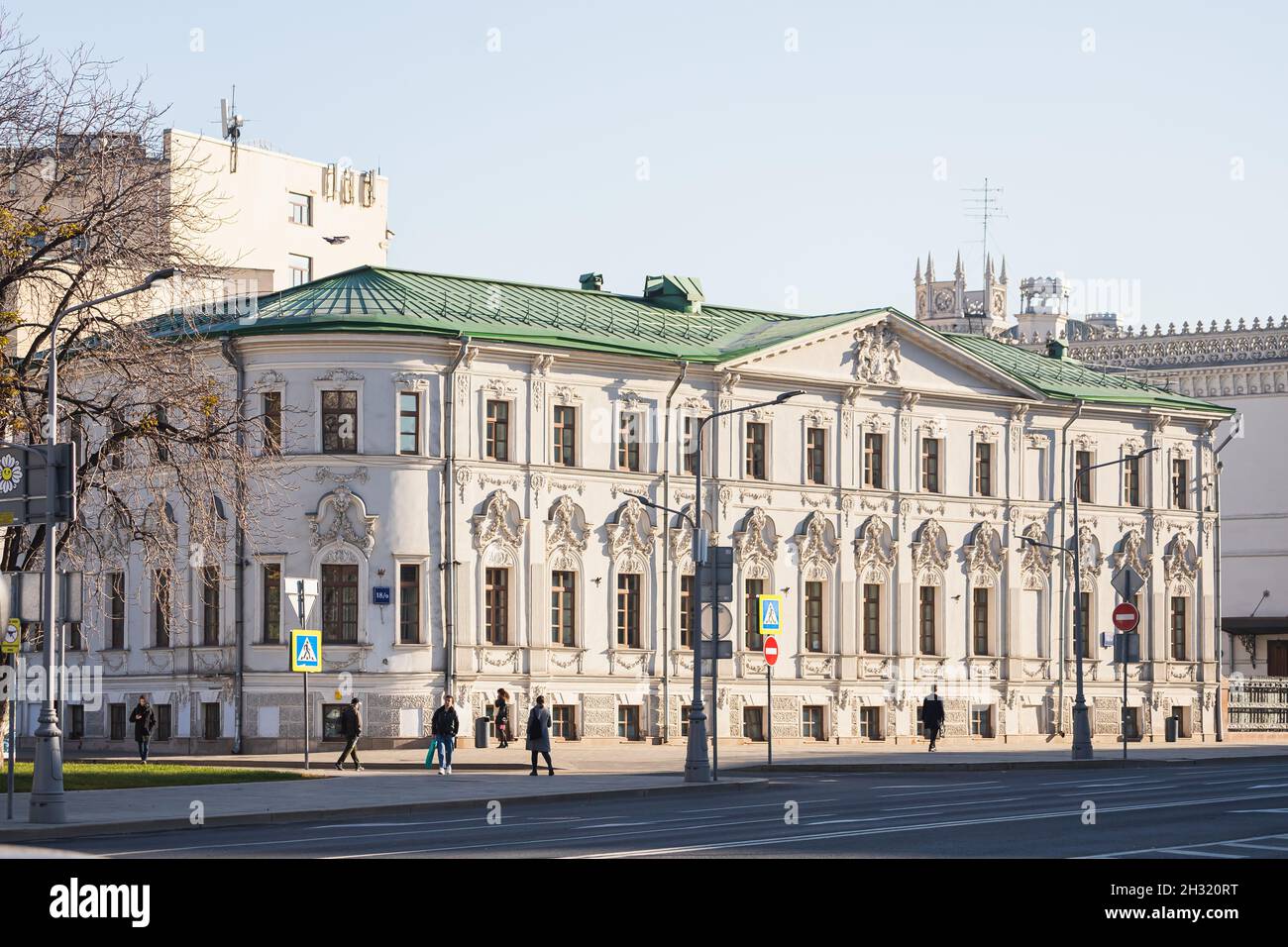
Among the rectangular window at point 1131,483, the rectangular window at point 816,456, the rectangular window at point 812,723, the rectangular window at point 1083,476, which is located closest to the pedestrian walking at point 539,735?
the rectangular window at point 812,723

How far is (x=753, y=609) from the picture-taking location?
61219 mm

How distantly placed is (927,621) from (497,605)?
1603 cm

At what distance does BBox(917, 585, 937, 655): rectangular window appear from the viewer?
2571 inches

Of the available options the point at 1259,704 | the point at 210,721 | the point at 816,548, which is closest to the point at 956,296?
the point at 1259,704

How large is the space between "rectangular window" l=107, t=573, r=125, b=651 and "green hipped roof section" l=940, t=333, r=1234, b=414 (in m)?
27.0

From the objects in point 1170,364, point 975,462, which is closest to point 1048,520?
point 975,462

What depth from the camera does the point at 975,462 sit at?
66.8 meters

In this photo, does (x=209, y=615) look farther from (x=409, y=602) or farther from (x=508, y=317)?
(x=508, y=317)

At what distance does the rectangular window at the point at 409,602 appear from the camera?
54094 millimetres

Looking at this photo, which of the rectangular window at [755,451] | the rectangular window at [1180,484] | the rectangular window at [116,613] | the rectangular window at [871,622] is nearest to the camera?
the rectangular window at [116,613]

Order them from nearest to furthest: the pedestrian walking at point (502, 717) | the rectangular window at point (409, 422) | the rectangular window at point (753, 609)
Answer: the pedestrian walking at point (502, 717) → the rectangular window at point (409, 422) → the rectangular window at point (753, 609)

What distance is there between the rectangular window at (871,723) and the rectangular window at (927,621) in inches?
117

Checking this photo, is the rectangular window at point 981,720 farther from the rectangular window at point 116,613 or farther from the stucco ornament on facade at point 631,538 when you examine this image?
the rectangular window at point 116,613

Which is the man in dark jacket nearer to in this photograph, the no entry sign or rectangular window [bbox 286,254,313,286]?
the no entry sign
